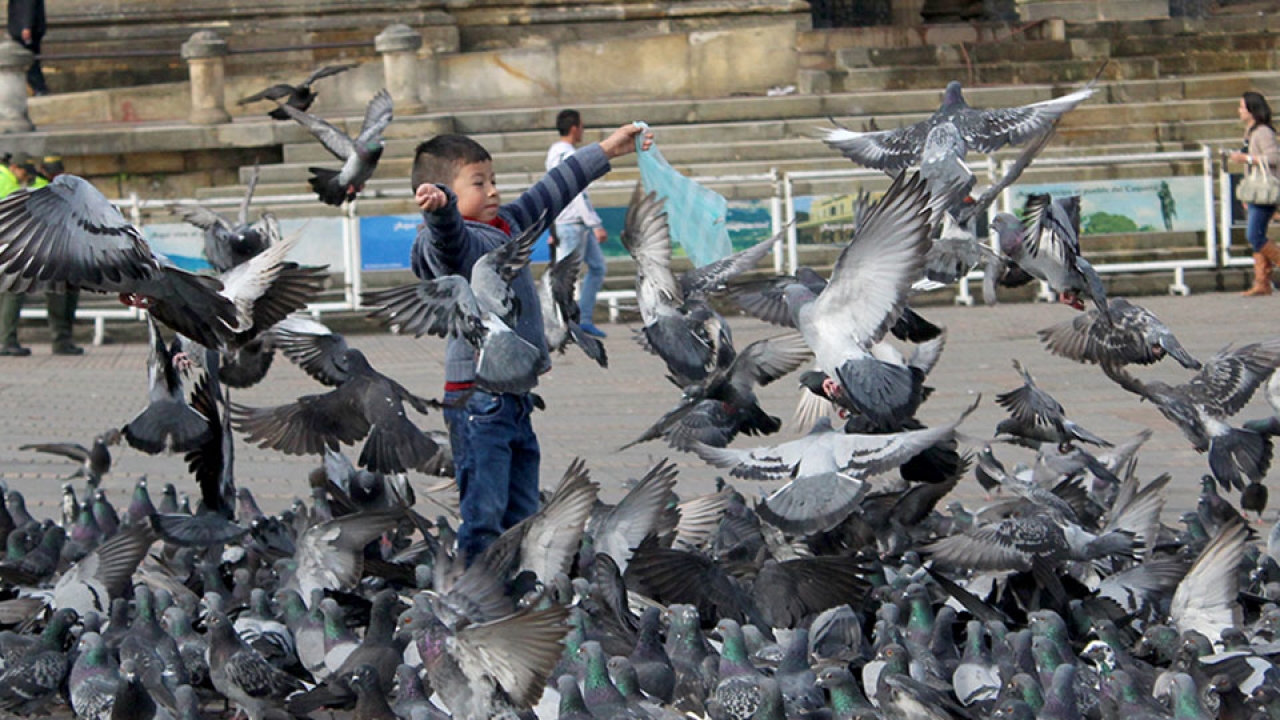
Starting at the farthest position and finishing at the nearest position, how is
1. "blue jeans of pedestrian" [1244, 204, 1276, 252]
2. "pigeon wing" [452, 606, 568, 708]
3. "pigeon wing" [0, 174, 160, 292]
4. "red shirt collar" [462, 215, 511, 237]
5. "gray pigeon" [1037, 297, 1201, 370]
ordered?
"blue jeans of pedestrian" [1244, 204, 1276, 252]
"gray pigeon" [1037, 297, 1201, 370]
"red shirt collar" [462, 215, 511, 237]
"pigeon wing" [0, 174, 160, 292]
"pigeon wing" [452, 606, 568, 708]

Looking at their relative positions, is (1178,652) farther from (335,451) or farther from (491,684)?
(335,451)

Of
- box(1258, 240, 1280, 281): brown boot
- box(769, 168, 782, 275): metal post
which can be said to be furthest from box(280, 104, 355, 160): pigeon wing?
box(1258, 240, 1280, 281): brown boot

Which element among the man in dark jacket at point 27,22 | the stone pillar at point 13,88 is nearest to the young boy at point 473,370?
the stone pillar at point 13,88

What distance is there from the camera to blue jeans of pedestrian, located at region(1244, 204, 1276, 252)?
50.7 feet

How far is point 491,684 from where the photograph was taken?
5070mm

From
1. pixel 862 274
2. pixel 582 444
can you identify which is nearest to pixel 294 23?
pixel 582 444

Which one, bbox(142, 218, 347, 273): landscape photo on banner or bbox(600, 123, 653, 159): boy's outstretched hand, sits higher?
bbox(600, 123, 653, 159): boy's outstretched hand

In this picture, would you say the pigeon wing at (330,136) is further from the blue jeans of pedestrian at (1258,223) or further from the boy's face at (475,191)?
the blue jeans of pedestrian at (1258,223)

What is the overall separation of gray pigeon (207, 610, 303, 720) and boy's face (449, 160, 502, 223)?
147 cm

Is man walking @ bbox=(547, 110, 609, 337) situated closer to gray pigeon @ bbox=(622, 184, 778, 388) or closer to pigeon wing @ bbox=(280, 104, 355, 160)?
pigeon wing @ bbox=(280, 104, 355, 160)

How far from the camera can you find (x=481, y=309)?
5672 mm

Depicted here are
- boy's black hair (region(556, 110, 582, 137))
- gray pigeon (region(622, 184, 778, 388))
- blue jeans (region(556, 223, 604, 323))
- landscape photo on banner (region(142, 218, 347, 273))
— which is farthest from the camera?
landscape photo on banner (region(142, 218, 347, 273))

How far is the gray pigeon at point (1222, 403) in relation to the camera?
7.23 m

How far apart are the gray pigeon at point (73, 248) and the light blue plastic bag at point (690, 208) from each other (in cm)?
216
